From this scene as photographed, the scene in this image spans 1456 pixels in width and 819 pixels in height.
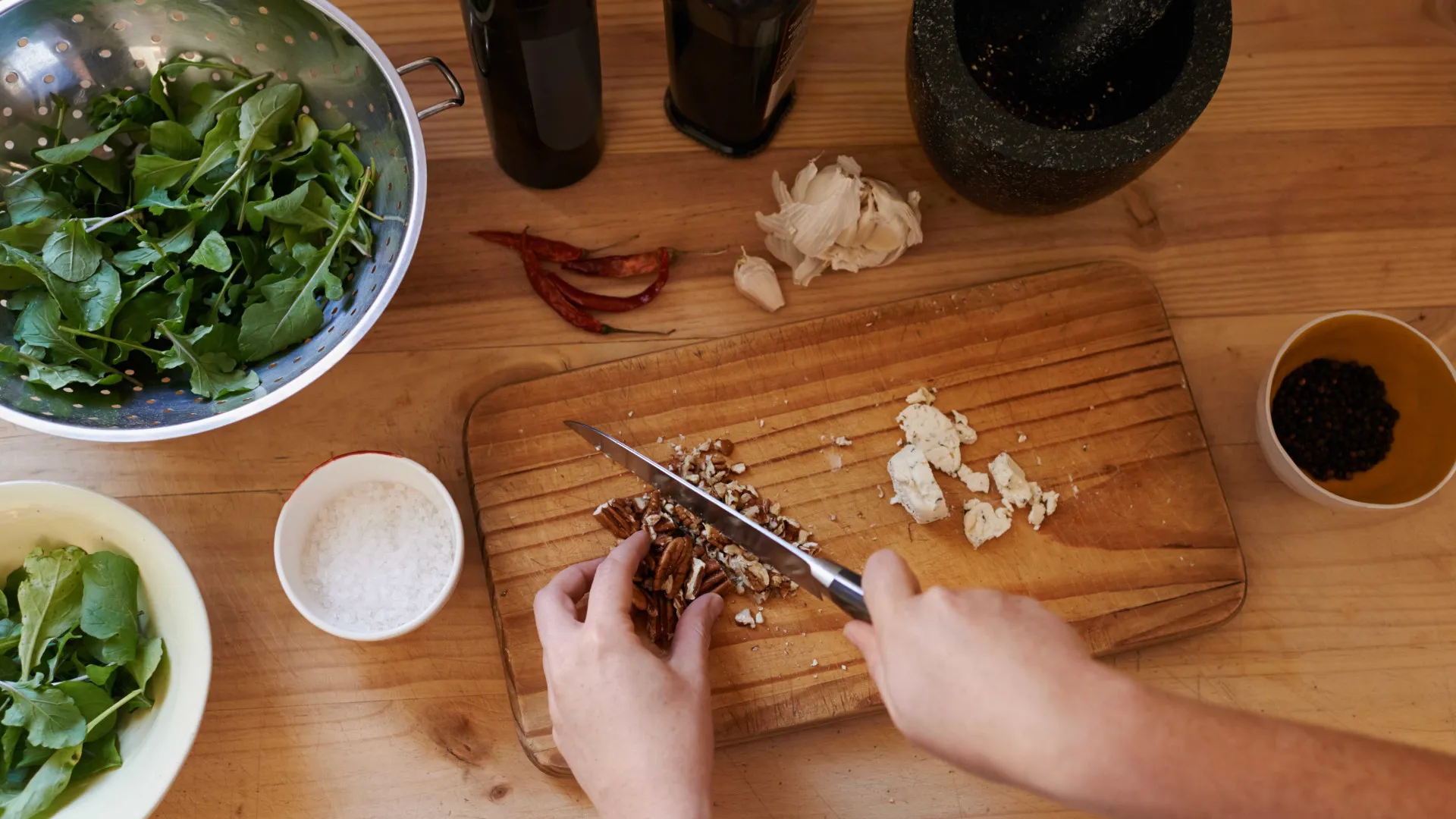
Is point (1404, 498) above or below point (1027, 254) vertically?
below

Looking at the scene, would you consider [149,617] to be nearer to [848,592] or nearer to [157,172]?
[157,172]

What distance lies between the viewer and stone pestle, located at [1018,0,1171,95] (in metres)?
1.00

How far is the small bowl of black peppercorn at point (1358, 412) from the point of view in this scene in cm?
110

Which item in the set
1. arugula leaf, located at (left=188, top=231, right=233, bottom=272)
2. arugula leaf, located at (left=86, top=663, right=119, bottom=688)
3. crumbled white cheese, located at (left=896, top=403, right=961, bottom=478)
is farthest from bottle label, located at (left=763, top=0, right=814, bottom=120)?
arugula leaf, located at (left=86, top=663, right=119, bottom=688)

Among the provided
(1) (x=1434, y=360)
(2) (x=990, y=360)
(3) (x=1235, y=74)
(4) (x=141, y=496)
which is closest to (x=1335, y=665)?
(1) (x=1434, y=360)

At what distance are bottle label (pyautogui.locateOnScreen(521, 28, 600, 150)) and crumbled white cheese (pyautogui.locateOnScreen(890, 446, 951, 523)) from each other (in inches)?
20.9

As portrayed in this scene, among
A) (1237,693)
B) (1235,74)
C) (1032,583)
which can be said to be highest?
(1235,74)

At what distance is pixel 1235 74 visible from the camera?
4.17 feet

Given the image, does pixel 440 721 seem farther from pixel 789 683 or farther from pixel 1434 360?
pixel 1434 360

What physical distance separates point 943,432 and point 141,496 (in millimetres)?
949

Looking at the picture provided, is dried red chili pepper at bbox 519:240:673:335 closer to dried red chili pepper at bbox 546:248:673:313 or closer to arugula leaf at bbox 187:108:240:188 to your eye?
dried red chili pepper at bbox 546:248:673:313

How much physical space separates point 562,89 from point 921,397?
536 millimetres

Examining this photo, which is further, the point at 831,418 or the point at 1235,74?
the point at 1235,74

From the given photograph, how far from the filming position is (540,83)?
40.1 inches
